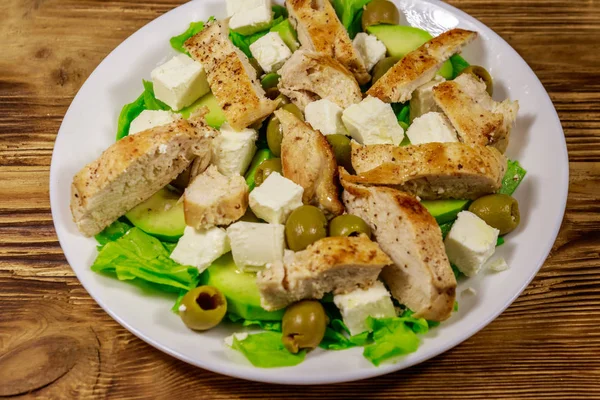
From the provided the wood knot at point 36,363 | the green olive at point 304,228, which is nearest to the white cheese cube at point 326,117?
the green olive at point 304,228

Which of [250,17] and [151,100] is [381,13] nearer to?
[250,17]

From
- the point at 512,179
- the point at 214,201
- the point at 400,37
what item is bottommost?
the point at 512,179

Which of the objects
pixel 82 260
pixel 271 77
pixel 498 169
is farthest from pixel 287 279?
pixel 271 77

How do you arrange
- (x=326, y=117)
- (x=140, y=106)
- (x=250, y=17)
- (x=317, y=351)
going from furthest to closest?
(x=250, y=17), (x=140, y=106), (x=326, y=117), (x=317, y=351)

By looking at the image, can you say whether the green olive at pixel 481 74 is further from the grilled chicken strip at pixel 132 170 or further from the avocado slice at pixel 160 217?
the avocado slice at pixel 160 217

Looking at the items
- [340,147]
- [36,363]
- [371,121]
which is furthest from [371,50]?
[36,363]

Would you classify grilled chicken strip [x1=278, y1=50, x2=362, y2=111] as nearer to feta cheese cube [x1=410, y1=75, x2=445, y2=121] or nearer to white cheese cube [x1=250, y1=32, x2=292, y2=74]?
white cheese cube [x1=250, y1=32, x2=292, y2=74]
